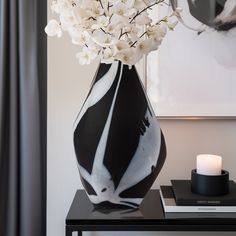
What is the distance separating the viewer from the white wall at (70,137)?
1376 mm

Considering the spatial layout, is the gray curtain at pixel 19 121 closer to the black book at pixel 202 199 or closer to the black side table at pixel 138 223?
the black side table at pixel 138 223

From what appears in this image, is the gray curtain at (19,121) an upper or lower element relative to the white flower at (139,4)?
lower

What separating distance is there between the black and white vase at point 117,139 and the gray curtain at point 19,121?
409 mm

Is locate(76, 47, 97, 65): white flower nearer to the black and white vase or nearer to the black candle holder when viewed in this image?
the black and white vase

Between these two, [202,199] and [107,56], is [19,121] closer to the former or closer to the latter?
[107,56]

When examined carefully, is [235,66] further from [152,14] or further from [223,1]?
[152,14]

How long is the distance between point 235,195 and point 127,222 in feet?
1.17

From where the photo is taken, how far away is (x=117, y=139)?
3.36 ft

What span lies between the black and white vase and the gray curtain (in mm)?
409

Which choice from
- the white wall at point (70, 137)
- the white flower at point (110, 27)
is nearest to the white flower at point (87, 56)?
the white flower at point (110, 27)

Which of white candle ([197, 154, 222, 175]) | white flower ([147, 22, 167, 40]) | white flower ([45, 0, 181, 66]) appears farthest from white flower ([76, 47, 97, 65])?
white candle ([197, 154, 222, 175])

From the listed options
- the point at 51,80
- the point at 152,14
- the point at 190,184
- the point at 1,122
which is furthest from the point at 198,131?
the point at 1,122

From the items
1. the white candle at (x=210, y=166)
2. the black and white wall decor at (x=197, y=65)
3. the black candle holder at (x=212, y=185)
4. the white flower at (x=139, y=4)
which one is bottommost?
the black candle holder at (x=212, y=185)

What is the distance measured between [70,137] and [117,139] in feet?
1.33
